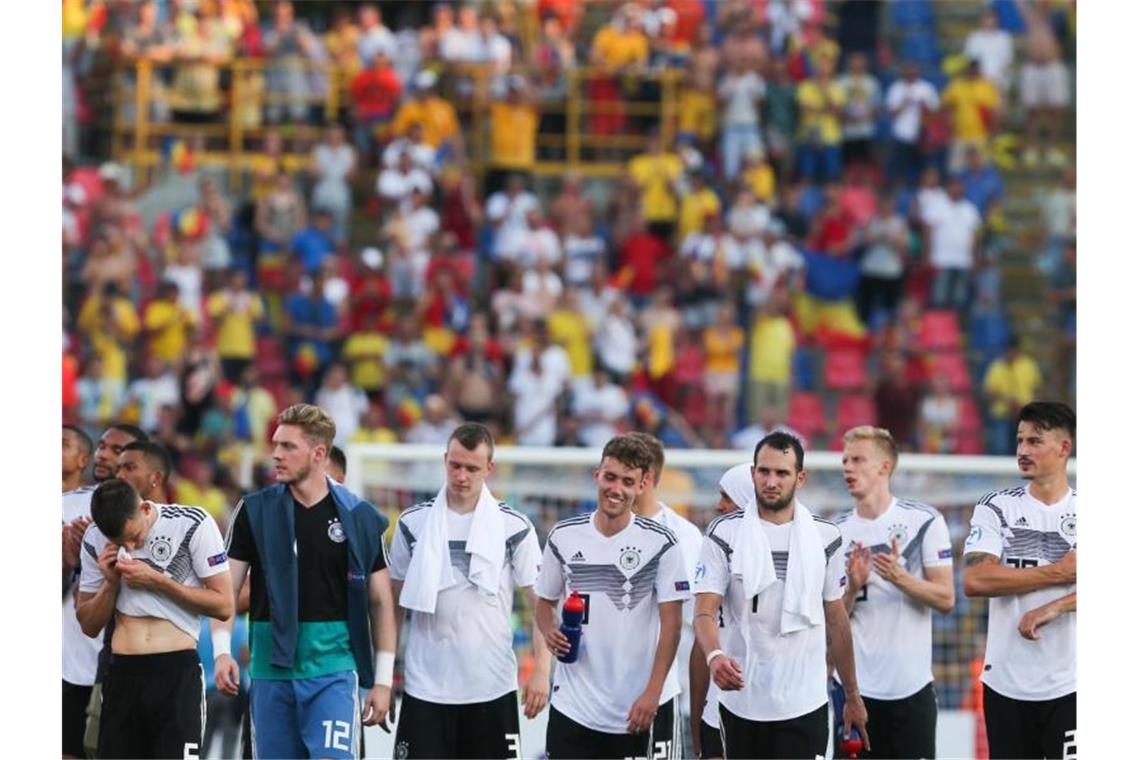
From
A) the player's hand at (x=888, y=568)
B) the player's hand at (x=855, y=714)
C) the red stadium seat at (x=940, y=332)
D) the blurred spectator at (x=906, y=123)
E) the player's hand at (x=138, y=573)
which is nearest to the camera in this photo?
the player's hand at (x=138, y=573)

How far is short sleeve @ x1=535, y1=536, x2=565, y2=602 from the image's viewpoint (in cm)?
1055

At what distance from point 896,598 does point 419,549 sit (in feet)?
8.10

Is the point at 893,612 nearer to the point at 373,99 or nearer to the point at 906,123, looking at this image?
the point at 906,123

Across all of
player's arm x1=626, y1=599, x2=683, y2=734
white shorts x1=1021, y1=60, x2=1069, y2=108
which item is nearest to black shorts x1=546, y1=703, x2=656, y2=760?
player's arm x1=626, y1=599, x2=683, y2=734

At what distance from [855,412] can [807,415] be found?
18.9 inches

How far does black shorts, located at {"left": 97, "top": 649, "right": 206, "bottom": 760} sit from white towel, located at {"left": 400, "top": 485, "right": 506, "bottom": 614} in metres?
1.11

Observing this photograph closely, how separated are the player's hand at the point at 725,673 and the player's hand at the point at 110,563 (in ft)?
8.96

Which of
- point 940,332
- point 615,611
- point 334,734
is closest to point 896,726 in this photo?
point 615,611

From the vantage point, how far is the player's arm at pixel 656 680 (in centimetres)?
1027

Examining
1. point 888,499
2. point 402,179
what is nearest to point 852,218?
point 402,179

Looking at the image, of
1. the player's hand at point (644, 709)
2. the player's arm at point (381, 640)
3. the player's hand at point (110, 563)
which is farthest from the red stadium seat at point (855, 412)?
the player's hand at point (110, 563)

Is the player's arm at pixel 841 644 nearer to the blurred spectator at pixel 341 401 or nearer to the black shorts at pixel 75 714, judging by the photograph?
the black shorts at pixel 75 714

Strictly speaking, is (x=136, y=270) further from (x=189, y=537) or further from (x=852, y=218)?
(x=189, y=537)

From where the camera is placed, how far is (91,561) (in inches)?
414
